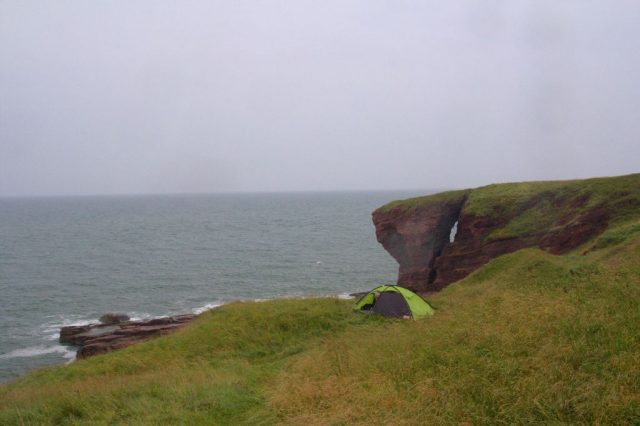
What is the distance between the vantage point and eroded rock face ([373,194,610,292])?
89.8 ft

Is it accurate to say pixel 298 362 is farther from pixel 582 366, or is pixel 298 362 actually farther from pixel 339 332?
pixel 582 366

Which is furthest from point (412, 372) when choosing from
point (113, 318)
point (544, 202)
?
point (113, 318)

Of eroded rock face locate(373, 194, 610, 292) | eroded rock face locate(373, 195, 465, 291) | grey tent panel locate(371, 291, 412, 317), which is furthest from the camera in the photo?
eroded rock face locate(373, 195, 465, 291)

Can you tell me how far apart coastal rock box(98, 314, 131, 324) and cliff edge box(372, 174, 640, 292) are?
19483 mm

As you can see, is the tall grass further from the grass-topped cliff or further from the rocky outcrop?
the rocky outcrop

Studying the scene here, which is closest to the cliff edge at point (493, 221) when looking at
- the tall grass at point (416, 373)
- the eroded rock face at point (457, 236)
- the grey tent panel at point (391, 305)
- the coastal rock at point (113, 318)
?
the eroded rock face at point (457, 236)

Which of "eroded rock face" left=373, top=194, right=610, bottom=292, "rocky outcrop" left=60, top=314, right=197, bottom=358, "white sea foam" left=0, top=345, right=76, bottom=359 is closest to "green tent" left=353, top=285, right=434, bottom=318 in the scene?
"eroded rock face" left=373, top=194, right=610, bottom=292

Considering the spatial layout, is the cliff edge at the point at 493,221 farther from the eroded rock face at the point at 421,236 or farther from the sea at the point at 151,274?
the sea at the point at 151,274

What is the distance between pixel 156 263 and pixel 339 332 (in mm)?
46051

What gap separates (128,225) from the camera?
109312mm

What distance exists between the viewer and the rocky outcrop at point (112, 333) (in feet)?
89.5

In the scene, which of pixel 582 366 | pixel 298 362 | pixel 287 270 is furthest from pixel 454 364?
pixel 287 270

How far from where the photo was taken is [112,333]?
2955 cm

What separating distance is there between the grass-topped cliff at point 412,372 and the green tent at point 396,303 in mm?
937
